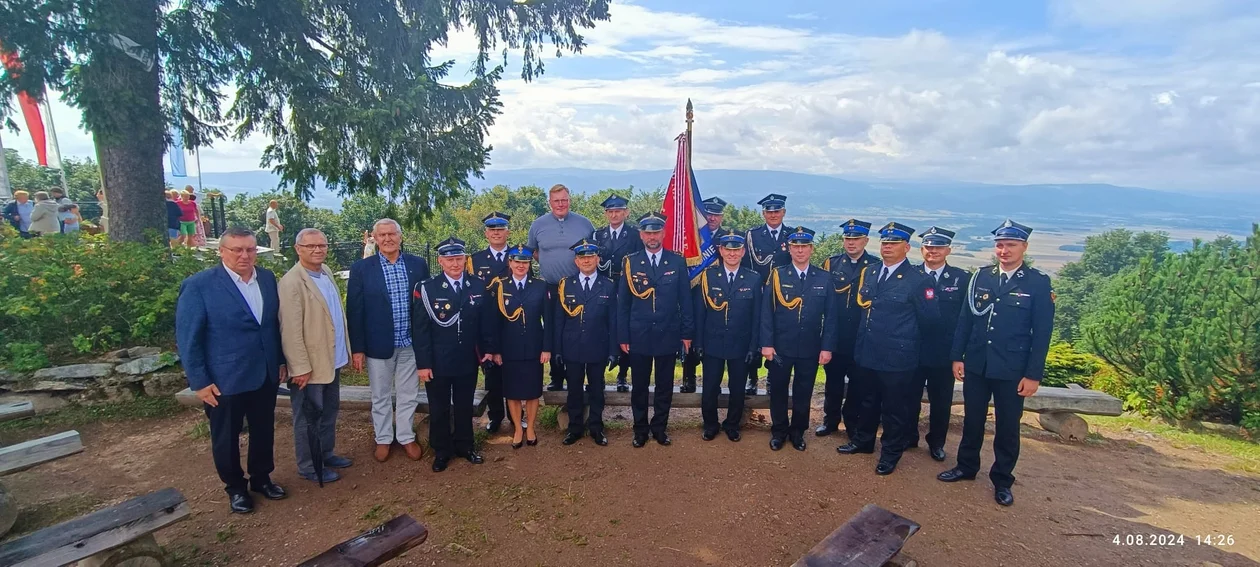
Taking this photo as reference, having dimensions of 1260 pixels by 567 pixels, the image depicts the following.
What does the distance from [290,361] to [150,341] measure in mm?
3593

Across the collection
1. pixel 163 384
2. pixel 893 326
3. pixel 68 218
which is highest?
pixel 68 218

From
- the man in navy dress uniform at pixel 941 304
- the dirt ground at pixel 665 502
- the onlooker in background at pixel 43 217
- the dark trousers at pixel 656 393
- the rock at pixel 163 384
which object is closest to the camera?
the dirt ground at pixel 665 502

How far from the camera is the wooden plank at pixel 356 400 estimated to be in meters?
5.21

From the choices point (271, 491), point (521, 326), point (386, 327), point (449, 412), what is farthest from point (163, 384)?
point (521, 326)

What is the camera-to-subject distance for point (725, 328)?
5.13m

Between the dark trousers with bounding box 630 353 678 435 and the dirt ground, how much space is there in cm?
19

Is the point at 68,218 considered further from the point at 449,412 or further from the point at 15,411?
the point at 449,412

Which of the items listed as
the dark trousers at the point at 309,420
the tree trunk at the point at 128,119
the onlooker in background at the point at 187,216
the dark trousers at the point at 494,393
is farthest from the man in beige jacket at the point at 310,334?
the onlooker in background at the point at 187,216

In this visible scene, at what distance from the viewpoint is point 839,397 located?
5551 mm

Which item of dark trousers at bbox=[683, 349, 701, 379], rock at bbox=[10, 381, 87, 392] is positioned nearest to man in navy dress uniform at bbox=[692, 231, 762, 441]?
dark trousers at bbox=[683, 349, 701, 379]

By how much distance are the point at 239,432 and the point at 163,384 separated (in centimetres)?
285

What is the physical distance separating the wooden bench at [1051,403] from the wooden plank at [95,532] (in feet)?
9.48

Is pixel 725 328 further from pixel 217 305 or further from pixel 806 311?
pixel 217 305

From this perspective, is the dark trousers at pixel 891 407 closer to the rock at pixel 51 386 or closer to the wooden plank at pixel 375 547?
the wooden plank at pixel 375 547
